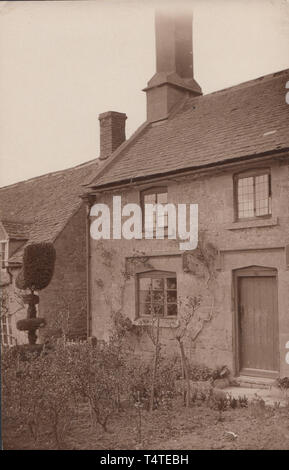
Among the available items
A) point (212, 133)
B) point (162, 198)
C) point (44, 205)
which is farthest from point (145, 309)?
point (212, 133)

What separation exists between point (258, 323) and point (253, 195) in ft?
9.94

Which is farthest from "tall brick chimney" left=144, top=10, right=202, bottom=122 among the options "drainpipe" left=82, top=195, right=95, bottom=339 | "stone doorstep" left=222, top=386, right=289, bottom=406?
"stone doorstep" left=222, top=386, right=289, bottom=406

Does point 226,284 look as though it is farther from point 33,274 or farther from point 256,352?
point 33,274

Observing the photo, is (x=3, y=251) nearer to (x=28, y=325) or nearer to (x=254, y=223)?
(x=28, y=325)

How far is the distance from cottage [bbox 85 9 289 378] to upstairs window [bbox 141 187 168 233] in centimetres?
4

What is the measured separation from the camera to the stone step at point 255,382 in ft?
35.0

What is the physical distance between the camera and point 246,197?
11.4 meters

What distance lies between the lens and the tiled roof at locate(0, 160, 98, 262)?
1395cm

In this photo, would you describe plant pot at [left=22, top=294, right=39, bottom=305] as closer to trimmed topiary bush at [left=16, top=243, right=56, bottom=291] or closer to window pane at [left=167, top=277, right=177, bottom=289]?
trimmed topiary bush at [left=16, top=243, right=56, bottom=291]

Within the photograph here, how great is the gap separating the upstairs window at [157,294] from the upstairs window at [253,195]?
105 inches

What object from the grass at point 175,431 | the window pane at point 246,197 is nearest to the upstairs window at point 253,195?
the window pane at point 246,197

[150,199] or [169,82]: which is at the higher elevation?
[169,82]

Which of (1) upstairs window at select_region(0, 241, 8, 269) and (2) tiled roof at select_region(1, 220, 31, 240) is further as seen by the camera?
(1) upstairs window at select_region(0, 241, 8, 269)

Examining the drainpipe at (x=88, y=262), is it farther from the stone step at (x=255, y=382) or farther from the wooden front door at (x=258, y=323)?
the stone step at (x=255, y=382)
